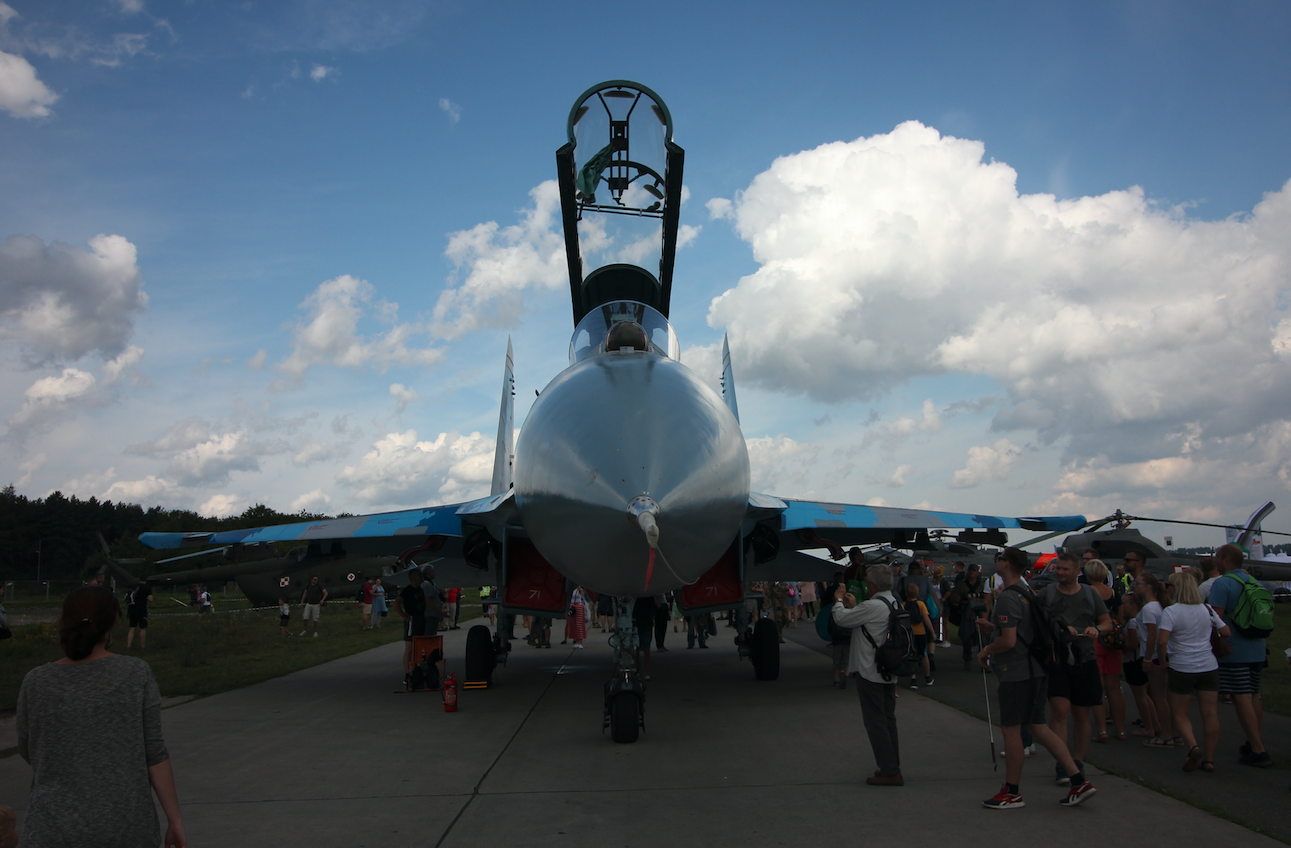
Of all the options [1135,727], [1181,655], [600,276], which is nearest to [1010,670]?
[1181,655]

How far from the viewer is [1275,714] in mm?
6598

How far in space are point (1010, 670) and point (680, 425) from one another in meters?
2.35

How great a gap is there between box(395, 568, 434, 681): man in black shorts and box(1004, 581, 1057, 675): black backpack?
6.65 m

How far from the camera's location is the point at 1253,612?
5.00 metres

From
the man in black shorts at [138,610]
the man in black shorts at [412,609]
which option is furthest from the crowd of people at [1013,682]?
the man in black shorts at [138,610]

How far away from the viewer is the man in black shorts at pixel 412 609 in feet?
28.9

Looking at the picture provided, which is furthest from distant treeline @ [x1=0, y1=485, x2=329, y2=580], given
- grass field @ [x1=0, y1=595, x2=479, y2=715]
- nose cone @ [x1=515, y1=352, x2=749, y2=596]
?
nose cone @ [x1=515, y1=352, x2=749, y2=596]

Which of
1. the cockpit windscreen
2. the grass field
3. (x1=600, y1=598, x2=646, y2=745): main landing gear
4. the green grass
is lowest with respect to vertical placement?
the grass field

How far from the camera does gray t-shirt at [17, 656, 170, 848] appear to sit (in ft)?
7.40

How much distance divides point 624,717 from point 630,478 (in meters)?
2.66

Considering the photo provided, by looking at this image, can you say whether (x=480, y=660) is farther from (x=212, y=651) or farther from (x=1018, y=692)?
(x=212, y=651)

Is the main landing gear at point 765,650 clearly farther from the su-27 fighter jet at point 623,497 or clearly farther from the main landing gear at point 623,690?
the main landing gear at point 623,690

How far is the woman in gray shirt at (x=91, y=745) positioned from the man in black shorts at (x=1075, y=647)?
4459 mm

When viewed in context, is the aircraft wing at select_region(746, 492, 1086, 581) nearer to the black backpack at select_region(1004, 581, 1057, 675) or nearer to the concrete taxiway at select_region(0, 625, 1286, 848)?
the concrete taxiway at select_region(0, 625, 1286, 848)
